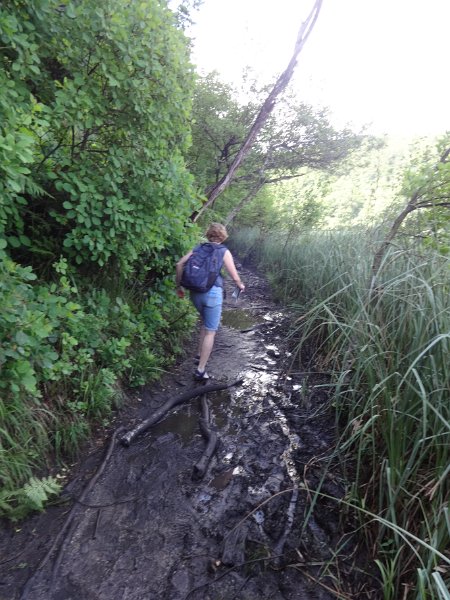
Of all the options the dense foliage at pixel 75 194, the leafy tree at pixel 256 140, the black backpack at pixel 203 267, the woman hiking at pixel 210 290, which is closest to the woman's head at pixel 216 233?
the woman hiking at pixel 210 290

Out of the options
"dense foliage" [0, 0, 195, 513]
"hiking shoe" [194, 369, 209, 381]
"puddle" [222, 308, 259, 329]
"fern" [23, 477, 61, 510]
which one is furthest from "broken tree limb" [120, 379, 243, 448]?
"puddle" [222, 308, 259, 329]

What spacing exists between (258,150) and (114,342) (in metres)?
8.68

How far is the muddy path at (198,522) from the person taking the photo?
1793mm

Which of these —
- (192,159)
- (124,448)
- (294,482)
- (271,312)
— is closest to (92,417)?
(124,448)

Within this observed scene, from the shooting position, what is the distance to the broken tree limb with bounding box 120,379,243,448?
9.34 ft

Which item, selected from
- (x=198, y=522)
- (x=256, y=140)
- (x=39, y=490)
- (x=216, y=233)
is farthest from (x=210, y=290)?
(x=256, y=140)

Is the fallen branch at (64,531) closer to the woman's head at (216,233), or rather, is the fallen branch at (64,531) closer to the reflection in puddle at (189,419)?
the reflection in puddle at (189,419)

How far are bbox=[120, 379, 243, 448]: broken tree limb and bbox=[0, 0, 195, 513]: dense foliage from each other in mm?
339

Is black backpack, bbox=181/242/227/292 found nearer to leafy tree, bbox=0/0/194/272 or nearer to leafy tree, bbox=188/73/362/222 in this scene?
leafy tree, bbox=0/0/194/272

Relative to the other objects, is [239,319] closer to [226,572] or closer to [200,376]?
[200,376]

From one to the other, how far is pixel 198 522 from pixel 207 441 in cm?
76

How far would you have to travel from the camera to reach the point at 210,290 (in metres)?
3.73

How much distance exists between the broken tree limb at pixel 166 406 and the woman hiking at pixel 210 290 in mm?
243

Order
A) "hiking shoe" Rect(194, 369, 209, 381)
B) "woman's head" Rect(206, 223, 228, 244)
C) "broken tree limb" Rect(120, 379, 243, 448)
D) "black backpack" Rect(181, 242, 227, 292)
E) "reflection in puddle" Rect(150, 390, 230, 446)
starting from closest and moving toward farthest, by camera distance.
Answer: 1. "broken tree limb" Rect(120, 379, 243, 448)
2. "reflection in puddle" Rect(150, 390, 230, 446)
3. "black backpack" Rect(181, 242, 227, 292)
4. "woman's head" Rect(206, 223, 228, 244)
5. "hiking shoe" Rect(194, 369, 209, 381)
